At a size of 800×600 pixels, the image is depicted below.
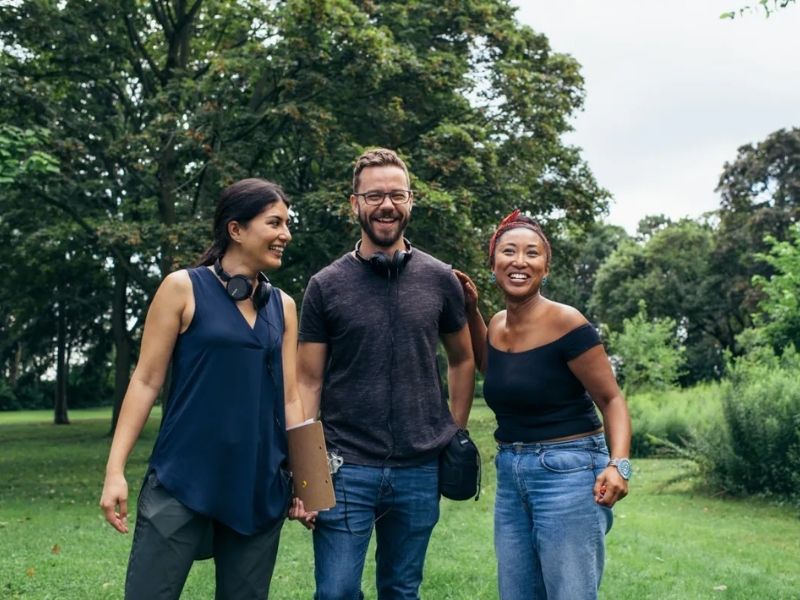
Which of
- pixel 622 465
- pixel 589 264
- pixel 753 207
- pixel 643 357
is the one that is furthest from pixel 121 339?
pixel 589 264

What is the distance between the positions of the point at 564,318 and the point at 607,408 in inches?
15.1

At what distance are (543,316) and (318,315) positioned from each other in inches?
36.4

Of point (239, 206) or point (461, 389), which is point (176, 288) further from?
point (461, 389)

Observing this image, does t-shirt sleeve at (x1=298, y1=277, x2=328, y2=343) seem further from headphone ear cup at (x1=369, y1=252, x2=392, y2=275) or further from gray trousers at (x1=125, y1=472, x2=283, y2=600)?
gray trousers at (x1=125, y1=472, x2=283, y2=600)

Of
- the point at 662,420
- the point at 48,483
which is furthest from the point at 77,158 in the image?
the point at 662,420

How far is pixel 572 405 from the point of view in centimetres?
367

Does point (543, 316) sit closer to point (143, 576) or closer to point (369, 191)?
point (369, 191)

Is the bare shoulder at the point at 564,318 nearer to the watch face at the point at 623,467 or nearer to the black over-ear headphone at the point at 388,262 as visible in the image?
the watch face at the point at 623,467

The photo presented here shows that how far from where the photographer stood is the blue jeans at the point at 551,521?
3.55 metres

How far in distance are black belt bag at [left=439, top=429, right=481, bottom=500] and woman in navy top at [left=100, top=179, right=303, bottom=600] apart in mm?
700

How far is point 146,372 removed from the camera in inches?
137

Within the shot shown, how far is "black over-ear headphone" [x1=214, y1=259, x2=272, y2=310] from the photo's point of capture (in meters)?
3.52

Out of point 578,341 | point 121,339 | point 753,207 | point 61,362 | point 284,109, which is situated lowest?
point 578,341

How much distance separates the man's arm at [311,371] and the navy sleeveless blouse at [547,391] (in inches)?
29.3
